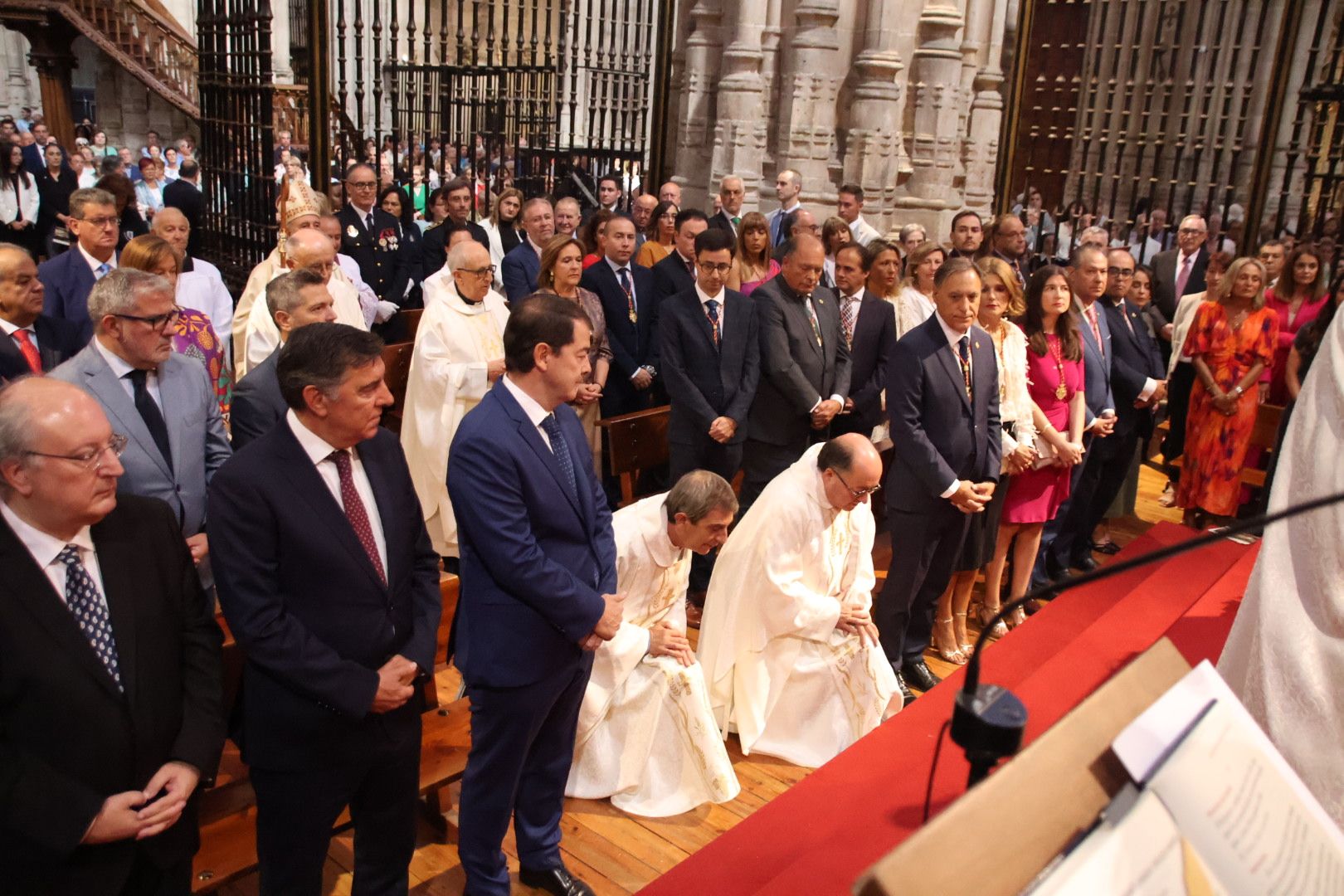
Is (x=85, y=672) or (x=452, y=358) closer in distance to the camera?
(x=85, y=672)

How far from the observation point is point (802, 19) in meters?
7.80

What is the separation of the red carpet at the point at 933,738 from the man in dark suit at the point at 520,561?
53 centimetres

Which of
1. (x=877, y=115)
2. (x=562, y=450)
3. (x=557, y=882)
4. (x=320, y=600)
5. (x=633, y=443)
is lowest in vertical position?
(x=557, y=882)

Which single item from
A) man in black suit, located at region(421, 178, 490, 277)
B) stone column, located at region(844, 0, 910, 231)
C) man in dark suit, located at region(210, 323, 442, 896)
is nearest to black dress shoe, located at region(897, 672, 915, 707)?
man in dark suit, located at region(210, 323, 442, 896)

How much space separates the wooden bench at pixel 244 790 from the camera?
2605 mm

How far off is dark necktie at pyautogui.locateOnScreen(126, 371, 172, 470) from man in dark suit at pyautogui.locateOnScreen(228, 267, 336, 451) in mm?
214

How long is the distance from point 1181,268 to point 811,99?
2.75 metres

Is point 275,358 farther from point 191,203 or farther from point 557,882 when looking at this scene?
point 191,203

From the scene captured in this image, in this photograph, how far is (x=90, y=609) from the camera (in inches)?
Answer: 81.1

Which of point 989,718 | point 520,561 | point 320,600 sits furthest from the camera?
point 520,561

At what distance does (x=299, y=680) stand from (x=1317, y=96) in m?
6.67

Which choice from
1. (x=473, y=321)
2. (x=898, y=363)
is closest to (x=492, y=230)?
(x=473, y=321)

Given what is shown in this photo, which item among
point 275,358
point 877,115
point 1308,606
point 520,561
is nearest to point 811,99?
point 877,115

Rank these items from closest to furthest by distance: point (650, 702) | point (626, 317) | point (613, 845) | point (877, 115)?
point (613, 845) → point (650, 702) → point (626, 317) → point (877, 115)
